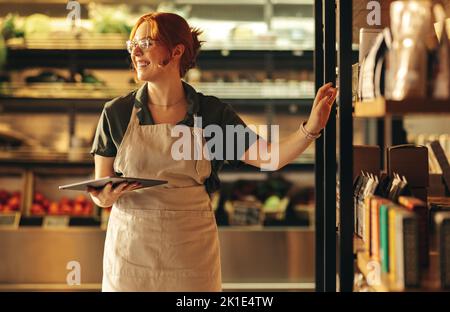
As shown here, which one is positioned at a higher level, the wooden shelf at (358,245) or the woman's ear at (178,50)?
the woman's ear at (178,50)

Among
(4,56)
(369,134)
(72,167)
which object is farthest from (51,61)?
(369,134)

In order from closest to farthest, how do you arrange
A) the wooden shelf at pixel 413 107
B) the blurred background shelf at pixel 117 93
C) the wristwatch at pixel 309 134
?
the wooden shelf at pixel 413 107, the wristwatch at pixel 309 134, the blurred background shelf at pixel 117 93

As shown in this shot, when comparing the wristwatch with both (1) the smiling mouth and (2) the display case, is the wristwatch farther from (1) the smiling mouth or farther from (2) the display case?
(2) the display case

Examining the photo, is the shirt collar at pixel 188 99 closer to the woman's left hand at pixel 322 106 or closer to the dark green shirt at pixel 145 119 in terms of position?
the dark green shirt at pixel 145 119

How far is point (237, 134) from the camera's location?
7.66 ft

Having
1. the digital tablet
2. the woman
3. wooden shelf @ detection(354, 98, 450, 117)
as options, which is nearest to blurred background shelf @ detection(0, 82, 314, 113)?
the woman

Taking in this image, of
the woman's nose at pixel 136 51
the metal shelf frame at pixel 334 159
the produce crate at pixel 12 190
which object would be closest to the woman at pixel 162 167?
the woman's nose at pixel 136 51

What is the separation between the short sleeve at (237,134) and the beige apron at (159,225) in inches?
4.4

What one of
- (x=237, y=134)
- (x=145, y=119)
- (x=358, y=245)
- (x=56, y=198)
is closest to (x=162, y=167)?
(x=145, y=119)

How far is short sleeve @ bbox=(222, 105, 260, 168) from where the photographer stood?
232 centimetres

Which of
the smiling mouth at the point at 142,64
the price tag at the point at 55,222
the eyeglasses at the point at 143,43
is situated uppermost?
the eyeglasses at the point at 143,43

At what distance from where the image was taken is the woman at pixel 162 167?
89.2 inches

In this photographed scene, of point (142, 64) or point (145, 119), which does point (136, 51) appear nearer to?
point (142, 64)
